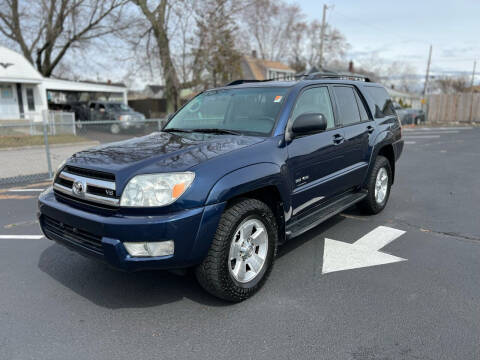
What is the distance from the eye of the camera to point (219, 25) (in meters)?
19.3

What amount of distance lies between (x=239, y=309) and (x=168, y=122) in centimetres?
249

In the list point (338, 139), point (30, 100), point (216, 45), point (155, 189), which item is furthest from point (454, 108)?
point (155, 189)

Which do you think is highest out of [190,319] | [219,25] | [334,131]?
[219,25]

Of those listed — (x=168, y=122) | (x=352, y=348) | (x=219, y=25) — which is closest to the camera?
(x=352, y=348)

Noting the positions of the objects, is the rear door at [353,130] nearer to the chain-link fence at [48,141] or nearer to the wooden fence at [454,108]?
the chain-link fence at [48,141]

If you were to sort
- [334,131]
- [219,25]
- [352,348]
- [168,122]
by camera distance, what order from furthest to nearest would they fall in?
[219,25]
[168,122]
[334,131]
[352,348]

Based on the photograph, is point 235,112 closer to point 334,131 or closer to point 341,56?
point 334,131

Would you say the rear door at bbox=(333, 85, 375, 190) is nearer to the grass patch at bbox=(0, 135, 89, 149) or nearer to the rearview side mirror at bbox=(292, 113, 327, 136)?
the rearview side mirror at bbox=(292, 113, 327, 136)

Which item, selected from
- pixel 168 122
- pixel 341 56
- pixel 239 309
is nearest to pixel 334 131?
pixel 168 122

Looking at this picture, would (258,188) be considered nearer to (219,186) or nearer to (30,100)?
(219,186)

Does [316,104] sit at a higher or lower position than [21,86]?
lower

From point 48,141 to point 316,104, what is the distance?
35.4 ft

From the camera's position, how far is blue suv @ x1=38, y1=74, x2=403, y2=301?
2.77 m

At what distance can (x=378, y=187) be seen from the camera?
5.53m
